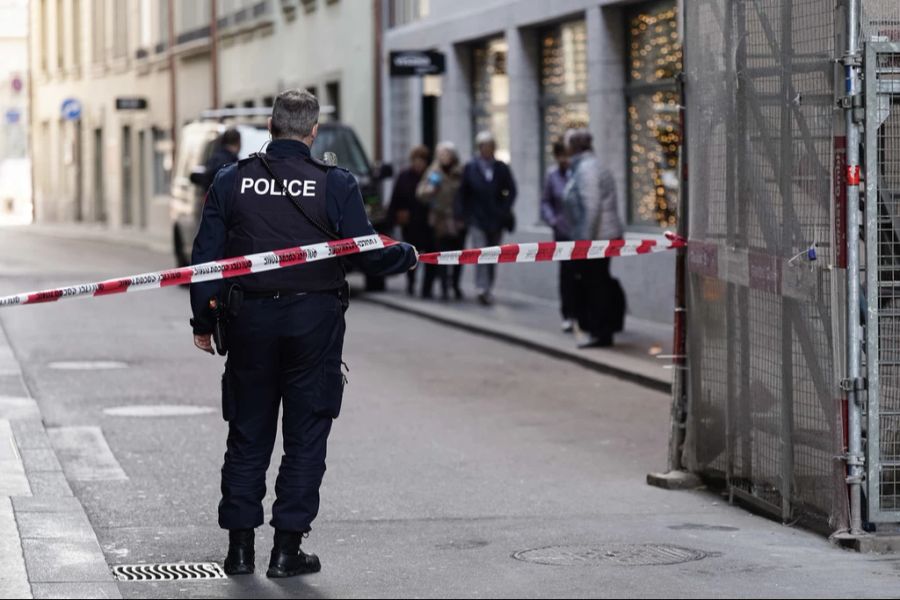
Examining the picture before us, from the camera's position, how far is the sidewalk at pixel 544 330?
14695 millimetres

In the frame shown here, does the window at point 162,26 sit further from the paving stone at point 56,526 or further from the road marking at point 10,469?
the paving stone at point 56,526

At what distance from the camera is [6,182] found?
67.2m

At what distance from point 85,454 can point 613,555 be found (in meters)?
4.03

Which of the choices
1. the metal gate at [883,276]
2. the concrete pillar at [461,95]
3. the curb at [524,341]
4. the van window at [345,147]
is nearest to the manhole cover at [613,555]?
the metal gate at [883,276]

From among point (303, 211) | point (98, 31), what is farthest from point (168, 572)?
point (98, 31)

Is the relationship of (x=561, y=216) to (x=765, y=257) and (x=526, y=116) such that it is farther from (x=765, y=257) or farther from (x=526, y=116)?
(x=765, y=257)

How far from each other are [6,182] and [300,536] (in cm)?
6215

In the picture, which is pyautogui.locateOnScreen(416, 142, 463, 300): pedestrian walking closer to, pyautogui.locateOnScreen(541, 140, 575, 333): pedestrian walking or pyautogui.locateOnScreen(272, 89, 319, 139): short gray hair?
pyautogui.locateOnScreen(541, 140, 575, 333): pedestrian walking

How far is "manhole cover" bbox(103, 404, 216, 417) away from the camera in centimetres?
1234

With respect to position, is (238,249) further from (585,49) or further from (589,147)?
(585,49)

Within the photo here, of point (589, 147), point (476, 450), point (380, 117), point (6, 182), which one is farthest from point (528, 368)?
point (6, 182)

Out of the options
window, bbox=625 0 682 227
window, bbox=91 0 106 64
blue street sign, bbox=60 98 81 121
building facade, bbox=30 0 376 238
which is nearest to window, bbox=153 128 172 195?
building facade, bbox=30 0 376 238

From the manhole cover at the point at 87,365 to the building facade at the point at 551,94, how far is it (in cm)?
506

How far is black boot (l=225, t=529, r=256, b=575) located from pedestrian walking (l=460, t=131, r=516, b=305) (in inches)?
518
